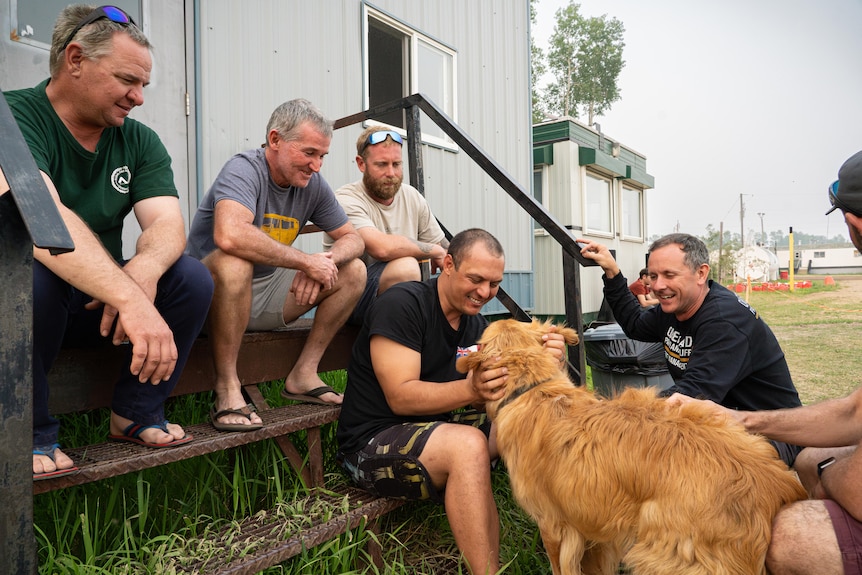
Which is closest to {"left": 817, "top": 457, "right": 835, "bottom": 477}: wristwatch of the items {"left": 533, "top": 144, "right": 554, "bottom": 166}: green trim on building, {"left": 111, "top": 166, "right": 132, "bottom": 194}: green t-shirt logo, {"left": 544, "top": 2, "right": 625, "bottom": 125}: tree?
{"left": 111, "top": 166, "right": 132, "bottom": 194}: green t-shirt logo

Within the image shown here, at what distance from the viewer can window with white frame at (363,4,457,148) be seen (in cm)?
656

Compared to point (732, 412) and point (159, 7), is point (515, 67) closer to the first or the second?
point (159, 7)

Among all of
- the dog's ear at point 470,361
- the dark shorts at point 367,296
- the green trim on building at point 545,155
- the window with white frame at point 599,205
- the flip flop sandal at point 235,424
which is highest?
the green trim on building at point 545,155

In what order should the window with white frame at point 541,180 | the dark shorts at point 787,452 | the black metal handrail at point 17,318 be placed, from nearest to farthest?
1. the black metal handrail at point 17,318
2. the dark shorts at point 787,452
3. the window with white frame at point 541,180

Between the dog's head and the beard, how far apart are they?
1.77 metres

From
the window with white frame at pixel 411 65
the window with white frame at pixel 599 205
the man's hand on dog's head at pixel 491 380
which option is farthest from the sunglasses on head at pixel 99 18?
the window with white frame at pixel 599 205

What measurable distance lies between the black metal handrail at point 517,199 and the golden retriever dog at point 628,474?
2.82 ft

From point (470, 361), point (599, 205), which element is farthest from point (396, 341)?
point (599, 205)

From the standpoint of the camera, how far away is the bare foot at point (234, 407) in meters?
2.52

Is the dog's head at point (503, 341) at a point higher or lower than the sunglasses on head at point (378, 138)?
lower

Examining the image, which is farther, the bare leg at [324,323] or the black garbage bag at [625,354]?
the black garbage bag at [625,354]

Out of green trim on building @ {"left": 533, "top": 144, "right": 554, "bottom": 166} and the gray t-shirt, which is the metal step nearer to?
the gray t-shirt

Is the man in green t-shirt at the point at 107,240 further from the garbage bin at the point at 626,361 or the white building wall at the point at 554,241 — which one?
the white building wall at the point at 554,241

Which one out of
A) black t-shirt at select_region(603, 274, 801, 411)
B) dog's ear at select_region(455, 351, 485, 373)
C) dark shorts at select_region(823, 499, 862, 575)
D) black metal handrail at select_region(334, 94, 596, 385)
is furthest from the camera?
black metal handrail at select_region(334, 94, 596, 385)
